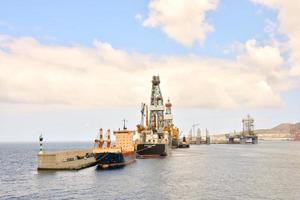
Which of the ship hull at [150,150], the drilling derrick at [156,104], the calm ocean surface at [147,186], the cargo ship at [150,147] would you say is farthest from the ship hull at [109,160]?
the drilling derrick at [156,104]

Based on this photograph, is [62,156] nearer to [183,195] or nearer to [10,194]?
[10,194]

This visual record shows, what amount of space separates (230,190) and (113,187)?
2024 centimetres

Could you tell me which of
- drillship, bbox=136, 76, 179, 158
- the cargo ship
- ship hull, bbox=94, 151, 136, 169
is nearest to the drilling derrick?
drillship, bbox=136, 76, 179, 158

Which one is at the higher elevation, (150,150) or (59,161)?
(150,150)

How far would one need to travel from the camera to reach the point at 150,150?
14838cm

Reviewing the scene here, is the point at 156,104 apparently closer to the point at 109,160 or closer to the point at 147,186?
the point at 109,160

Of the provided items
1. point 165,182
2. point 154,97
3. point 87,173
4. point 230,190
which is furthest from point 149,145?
point 230,190

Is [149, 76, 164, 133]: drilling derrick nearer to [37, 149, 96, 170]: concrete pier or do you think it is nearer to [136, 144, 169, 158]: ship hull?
[136, 144, 169, 158]: ship hull

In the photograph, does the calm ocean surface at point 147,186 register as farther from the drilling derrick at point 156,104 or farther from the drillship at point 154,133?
the drilling derrick at point 156,104

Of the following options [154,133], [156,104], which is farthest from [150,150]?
[156,104]

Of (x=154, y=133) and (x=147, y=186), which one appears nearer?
(x=147, y=186)

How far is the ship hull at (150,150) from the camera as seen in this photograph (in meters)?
148

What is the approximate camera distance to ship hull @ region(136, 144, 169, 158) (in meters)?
148

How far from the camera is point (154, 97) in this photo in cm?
19500
